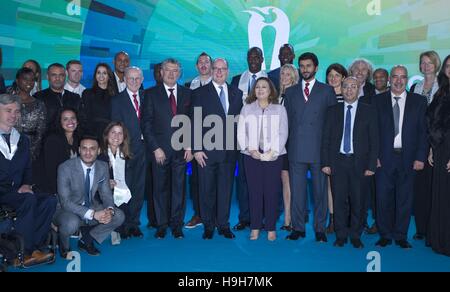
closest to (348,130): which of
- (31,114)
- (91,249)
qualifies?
(91,249)

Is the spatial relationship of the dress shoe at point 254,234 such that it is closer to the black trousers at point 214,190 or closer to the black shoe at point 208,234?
the black trousers at point 214,190

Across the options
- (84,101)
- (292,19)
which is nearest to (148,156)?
(84,101)

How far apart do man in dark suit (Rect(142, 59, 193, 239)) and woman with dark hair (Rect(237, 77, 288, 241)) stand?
595 mm

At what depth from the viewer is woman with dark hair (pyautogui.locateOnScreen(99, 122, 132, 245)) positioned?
4840mm

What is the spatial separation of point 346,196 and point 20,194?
2.78m

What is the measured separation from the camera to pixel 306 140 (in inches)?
191

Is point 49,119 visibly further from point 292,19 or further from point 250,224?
point 292,19

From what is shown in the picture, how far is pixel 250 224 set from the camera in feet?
16.9

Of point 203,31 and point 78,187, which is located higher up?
point 203,31

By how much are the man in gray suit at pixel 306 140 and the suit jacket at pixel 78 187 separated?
1.73 m

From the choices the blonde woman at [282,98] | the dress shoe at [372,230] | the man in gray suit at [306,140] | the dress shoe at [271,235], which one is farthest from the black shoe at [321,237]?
the dress shoe at [372,230]

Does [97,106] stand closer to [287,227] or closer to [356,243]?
[287,227]

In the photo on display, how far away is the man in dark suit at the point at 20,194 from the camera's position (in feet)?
13.3

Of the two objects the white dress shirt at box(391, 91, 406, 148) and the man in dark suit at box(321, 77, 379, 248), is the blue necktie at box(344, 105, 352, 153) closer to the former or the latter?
the man in dark suit at box(321, 77, 379, 248)
